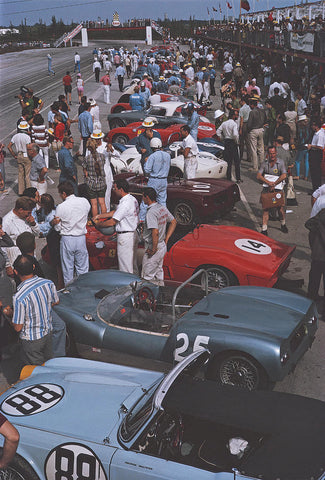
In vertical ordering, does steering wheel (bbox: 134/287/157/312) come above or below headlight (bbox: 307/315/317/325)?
above

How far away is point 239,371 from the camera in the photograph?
5781mm

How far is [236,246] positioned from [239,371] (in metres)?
2.69

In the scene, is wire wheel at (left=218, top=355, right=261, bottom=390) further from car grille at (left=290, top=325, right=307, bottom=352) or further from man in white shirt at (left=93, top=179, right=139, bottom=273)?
man in white shirt at (left=93, top=179, right=139, bottom=273)

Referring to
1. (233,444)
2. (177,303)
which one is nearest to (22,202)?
(177,303)

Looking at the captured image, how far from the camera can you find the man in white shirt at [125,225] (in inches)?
309

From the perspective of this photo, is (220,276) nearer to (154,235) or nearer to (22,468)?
(154,235)

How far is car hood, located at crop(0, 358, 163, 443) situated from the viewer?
4.21 metres

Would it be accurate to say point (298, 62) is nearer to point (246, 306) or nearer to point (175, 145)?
point (175, 145)

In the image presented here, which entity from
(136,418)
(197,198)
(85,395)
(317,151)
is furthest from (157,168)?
(136,418)

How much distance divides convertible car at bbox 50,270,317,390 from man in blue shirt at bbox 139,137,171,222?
132 inches

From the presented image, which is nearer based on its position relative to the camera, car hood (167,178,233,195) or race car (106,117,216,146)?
car hood (167,178,233,195)

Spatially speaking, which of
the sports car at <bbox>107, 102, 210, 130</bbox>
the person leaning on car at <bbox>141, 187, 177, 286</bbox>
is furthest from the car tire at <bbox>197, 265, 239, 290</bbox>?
the sports car at <bbox>107, 102, 210, 130</bbox>

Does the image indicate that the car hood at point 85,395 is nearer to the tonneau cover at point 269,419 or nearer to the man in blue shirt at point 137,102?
the tonneau cover at point 269,419

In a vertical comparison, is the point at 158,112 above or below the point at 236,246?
above
